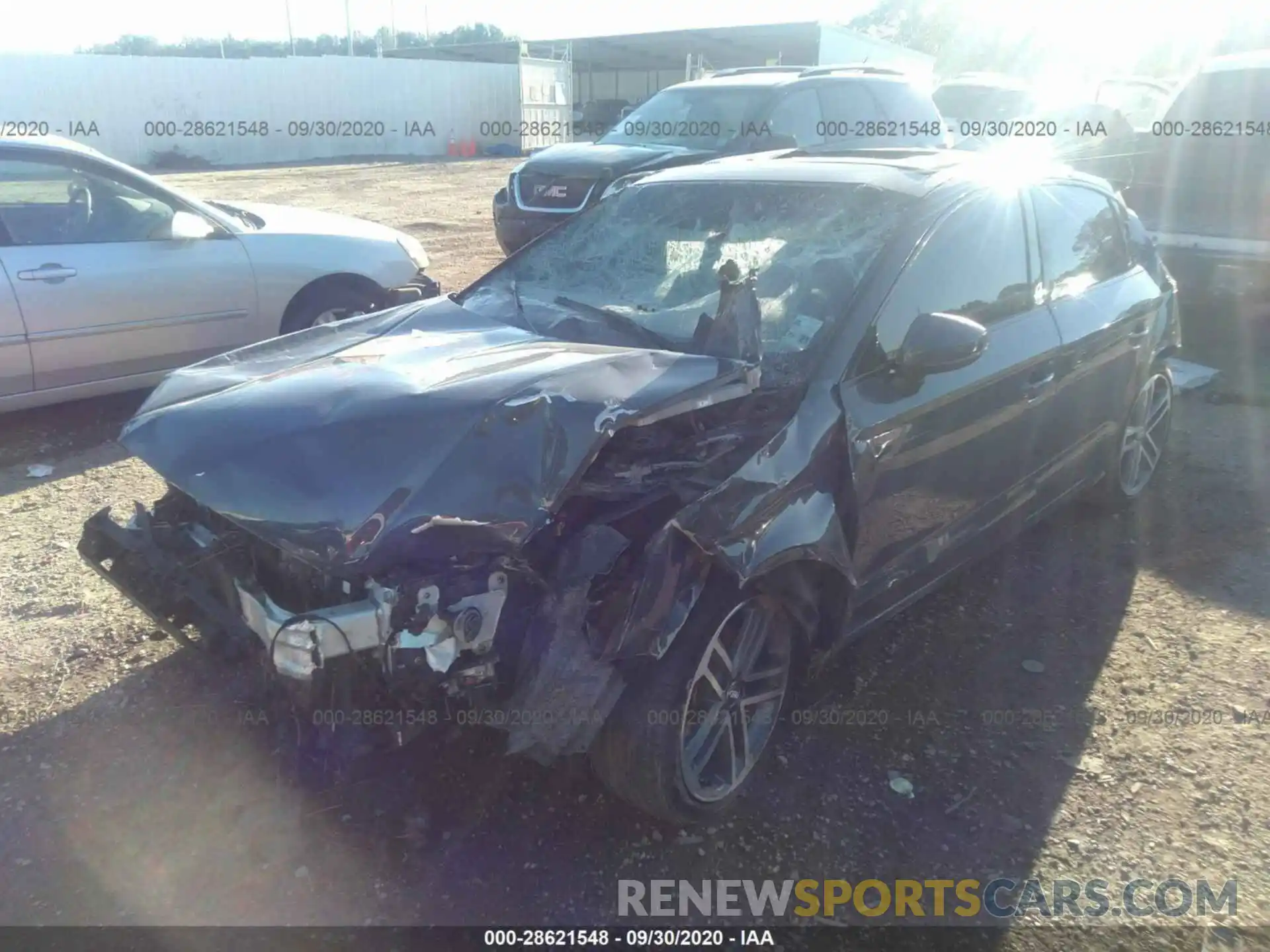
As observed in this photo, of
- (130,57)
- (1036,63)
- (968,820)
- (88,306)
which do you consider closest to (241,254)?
(88,306)

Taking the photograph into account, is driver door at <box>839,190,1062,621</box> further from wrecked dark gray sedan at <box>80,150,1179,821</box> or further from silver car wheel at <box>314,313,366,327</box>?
silver car wheel at <box>314,313,366,327</box>

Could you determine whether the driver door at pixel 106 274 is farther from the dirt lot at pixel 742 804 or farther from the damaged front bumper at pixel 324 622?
the damaged front bumper at pixel 324 622

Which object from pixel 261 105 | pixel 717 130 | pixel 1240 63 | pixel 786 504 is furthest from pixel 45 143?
pixel 261 105

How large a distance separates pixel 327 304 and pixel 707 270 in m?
3.52

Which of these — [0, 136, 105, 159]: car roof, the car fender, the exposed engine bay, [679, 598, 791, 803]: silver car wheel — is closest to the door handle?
the exposed engine bay

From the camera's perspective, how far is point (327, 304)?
6.14m

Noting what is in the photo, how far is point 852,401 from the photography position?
9.46 ft

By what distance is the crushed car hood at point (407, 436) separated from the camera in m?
2.32

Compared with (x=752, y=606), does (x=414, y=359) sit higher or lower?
higher

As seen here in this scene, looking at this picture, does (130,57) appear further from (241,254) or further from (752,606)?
(752,606)

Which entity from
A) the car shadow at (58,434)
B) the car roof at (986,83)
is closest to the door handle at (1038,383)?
the car shadow at (58,434)

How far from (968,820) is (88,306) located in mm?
5078

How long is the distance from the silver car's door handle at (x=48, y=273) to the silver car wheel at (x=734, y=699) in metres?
4.45

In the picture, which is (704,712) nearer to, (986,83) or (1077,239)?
(1077,239)
